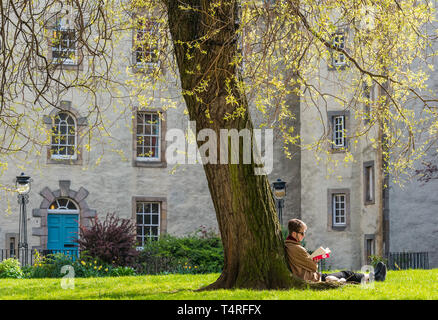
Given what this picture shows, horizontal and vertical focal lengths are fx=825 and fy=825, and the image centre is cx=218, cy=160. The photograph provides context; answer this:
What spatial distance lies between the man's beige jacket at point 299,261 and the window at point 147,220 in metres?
18.2

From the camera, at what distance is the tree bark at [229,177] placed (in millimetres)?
11695

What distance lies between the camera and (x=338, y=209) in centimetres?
3116

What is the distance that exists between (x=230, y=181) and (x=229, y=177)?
0.19 ft

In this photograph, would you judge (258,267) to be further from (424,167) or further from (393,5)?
(424,167)

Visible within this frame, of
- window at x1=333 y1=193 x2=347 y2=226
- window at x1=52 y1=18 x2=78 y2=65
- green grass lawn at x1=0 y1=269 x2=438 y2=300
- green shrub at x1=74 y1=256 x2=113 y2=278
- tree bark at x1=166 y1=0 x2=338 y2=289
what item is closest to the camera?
green grass lawn at x1=0 y1=269 x2=438 y2=300

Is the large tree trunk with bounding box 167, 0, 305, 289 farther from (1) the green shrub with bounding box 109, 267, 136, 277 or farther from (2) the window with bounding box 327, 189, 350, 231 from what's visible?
(2) the window with bounding box 327, 189, 350, 231

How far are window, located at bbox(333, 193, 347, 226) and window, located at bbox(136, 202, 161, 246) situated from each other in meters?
6.63

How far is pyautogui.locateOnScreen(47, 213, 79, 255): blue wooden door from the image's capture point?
2914 cm

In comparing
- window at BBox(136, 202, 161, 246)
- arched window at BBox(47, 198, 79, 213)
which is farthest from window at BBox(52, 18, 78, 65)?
window at BBox(136, 202, 161, 246)

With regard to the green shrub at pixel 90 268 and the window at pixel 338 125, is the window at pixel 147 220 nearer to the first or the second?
the window at pixel 338 125

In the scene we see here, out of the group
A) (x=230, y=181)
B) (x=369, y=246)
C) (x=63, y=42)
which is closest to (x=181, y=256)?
(x=369, y=246)

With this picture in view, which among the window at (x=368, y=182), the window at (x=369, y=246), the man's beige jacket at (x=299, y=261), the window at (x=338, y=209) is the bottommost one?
the window at (x=369, y=246)

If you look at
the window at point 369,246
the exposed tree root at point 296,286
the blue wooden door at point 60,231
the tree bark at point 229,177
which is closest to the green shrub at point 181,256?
the blue wooden door at point 60,231

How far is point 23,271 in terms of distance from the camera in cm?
2233
